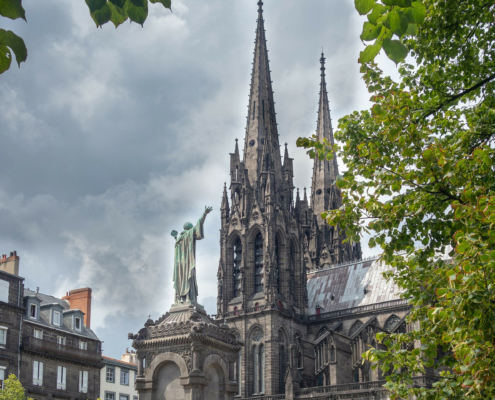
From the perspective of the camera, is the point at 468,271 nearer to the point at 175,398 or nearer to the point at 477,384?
the point at 477,384

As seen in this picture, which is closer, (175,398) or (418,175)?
(418,175)

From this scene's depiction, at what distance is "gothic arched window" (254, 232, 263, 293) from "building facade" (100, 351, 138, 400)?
13766 mm

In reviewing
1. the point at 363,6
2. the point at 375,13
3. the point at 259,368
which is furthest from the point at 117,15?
the point at 259,368

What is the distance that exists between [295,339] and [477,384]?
166ft

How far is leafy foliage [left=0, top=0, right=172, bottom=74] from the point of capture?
453 centimetres

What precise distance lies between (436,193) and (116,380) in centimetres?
4199

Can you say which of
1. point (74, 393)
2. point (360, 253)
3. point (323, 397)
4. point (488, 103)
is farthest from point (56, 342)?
point (360, 253)

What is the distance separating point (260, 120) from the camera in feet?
219

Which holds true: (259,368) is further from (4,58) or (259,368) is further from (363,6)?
(4,58)

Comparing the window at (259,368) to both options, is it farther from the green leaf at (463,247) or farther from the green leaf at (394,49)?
the green leaf at (394,49)

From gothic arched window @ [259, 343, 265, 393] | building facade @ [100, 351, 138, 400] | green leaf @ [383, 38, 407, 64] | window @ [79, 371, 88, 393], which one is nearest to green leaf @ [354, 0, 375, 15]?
green leaf @ [383, 38, 407, 64]

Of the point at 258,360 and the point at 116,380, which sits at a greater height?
the point at 258,360

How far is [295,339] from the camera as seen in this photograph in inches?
2312

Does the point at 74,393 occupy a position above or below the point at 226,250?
below
